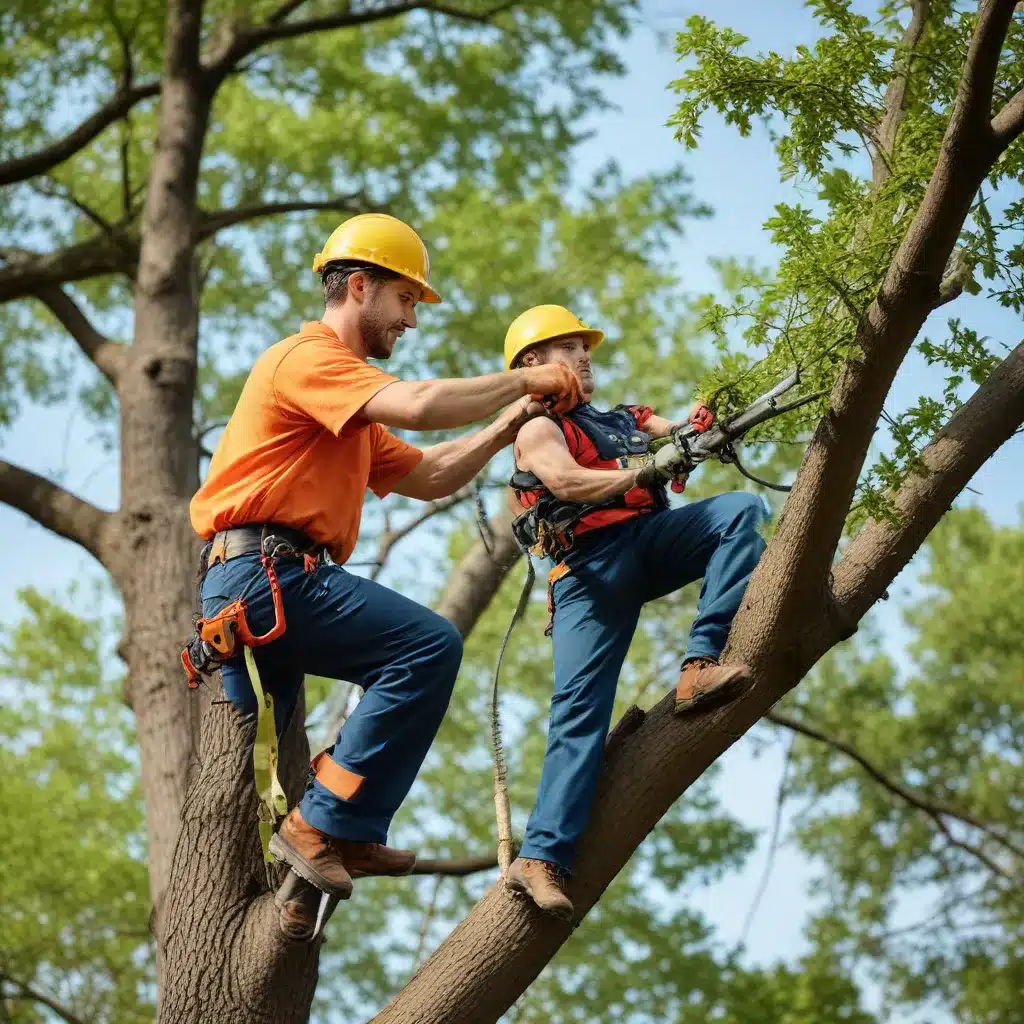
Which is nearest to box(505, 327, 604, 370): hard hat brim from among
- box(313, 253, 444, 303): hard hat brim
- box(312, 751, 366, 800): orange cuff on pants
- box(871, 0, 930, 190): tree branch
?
box(313, 253, 444, 303): hard hat brim

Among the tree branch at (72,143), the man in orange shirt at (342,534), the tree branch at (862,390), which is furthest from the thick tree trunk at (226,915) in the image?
the tree branch at (72,143)

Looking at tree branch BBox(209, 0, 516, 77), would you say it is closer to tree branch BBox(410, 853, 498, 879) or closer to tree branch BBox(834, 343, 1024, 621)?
tree branch BBox(410, 853, 498, 879)

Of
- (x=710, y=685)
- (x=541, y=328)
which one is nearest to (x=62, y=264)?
(x=541, y=328)

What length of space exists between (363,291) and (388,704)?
4.18 feet

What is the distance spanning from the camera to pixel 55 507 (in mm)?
7234

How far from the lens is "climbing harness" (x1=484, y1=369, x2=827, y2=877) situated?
3.78m

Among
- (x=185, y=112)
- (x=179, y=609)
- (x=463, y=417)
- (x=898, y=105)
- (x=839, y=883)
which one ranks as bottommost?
(x=463, y=417)

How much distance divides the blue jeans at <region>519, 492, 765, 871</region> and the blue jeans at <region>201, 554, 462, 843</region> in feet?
1.20

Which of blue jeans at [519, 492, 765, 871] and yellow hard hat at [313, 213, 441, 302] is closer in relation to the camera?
blue jeans at [519, 492, 765, 871]

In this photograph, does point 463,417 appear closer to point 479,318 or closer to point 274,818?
point 274,818

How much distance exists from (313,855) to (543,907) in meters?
0.64

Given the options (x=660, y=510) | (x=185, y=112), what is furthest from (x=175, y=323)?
(x=660, y=510)

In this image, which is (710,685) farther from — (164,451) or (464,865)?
(164,451)

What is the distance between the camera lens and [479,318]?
12.5m
